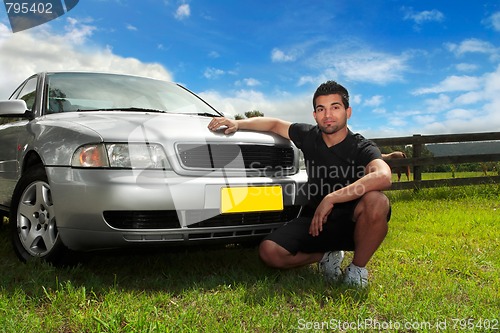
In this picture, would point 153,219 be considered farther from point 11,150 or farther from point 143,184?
point 11,150

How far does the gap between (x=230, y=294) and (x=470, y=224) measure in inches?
153

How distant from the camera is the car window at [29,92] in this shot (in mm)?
4082

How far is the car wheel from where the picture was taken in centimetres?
308

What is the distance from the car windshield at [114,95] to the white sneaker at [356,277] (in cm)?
193

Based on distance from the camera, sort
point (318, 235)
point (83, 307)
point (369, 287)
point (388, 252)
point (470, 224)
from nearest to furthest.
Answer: point (83, 307) → point (369, 287) → point (318, 235) → point (388, 252) → point (470, 224)

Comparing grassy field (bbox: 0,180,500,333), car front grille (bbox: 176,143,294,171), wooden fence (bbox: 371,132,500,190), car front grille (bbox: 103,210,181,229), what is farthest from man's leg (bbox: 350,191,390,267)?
wooden fence (bbox: 371,132,500,190)

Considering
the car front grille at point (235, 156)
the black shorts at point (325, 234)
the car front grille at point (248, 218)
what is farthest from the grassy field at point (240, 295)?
the car front grille at point (235, 156)

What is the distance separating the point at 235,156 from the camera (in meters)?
3.04

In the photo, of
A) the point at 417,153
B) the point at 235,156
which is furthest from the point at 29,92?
the point at 417,153

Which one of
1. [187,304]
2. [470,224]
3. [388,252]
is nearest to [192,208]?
[187,304]

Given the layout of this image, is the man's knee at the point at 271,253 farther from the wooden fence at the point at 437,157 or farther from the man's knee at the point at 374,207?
Answer: the wooden fence at the point at 437,157

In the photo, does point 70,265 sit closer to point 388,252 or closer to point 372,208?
point 372,208

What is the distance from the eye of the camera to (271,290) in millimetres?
2762

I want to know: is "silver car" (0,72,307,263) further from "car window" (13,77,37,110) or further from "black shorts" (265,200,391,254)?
"car window" (13,77,37,110)
